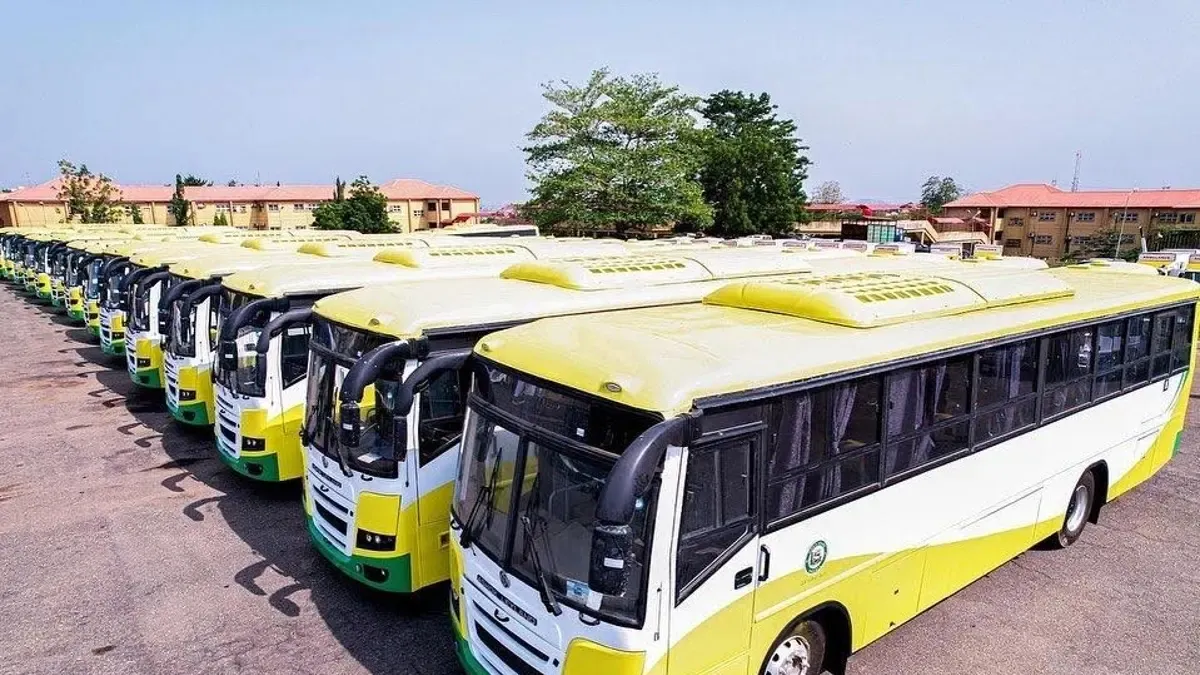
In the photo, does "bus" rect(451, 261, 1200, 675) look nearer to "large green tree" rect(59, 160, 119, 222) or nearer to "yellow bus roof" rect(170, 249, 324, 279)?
"yellow bus roof" rect(170, 249, 324, 279)

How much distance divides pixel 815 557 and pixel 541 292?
12.3ft

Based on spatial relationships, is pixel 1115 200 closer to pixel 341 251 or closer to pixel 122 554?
pixel 341 251

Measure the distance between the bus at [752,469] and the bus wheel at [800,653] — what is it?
1 centimetres

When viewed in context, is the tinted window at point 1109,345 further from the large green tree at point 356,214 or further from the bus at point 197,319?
the large green tree at point 356,214

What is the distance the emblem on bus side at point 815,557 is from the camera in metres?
4.32

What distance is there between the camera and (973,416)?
17.7 feet

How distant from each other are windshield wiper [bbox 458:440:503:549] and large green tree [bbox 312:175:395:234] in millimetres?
44500

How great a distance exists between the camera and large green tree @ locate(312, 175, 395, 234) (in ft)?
A: 150

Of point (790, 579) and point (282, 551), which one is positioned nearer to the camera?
point (790, 579)

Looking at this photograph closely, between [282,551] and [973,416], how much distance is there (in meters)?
6.51

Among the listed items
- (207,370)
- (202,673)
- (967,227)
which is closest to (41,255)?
(207,370)

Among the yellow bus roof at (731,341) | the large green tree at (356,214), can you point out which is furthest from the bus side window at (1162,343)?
the large green tree at (356,214)

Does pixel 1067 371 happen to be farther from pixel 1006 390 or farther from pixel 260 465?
pixel 260 465

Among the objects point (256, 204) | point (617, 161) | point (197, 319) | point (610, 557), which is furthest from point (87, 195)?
point (610, 557)
